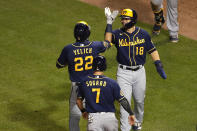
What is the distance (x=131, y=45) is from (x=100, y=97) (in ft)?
5.79

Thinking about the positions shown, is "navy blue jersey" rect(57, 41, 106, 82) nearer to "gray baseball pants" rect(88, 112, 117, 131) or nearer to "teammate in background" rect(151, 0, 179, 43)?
"gray baseball pants" rect(88, 112, 117, 131)

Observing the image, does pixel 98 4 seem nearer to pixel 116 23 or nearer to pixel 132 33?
pixel 116 23

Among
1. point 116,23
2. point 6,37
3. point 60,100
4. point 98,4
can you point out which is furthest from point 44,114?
point 98,4

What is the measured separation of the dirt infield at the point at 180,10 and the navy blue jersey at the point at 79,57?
6.32 meters

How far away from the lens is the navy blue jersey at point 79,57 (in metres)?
7.03

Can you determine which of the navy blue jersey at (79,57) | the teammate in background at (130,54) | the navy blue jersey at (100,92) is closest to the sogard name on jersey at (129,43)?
the teammate in background at (130,54)

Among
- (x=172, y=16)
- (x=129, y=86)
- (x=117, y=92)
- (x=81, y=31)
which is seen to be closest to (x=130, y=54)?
(x=129, y=86)

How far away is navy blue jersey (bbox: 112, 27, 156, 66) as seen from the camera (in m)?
7.67

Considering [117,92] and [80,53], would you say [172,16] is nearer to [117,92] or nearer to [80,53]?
[80,53]

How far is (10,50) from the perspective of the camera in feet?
37.4

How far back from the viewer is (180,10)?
568 inches

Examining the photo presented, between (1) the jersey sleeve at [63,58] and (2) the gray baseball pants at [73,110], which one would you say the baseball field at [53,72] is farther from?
(1) the jersey sleeve at [63,58]

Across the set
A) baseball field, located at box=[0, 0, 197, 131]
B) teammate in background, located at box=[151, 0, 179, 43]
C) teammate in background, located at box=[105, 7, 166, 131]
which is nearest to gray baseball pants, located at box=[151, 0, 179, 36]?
teammate in background, located at box=[151, 0, 179, 43]

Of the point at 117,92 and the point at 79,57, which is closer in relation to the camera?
the point at 117,92
